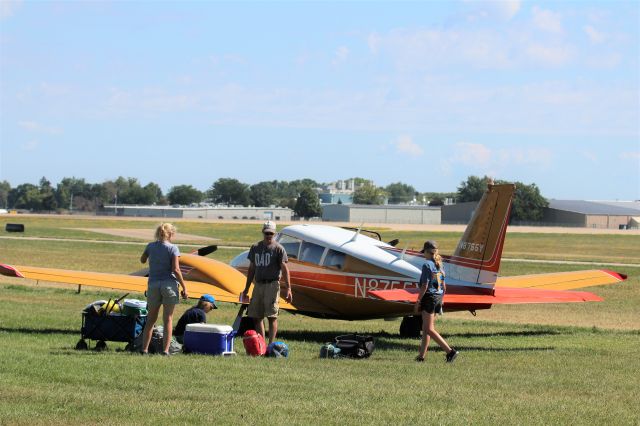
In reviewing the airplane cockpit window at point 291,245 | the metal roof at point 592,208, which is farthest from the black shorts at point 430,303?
the metal roof at point 592,208

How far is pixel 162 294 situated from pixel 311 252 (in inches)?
207

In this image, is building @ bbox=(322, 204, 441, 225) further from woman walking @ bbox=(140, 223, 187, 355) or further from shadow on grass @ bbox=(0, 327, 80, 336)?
woman walking @ bbox=(140, 223, 187, 355)

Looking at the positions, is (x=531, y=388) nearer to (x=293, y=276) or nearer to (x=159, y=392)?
(x=159, y=392)

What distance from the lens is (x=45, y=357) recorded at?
39.3 feet

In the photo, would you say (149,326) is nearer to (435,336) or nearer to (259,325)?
(259,325)

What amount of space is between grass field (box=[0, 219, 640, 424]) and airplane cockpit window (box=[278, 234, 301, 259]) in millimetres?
1379

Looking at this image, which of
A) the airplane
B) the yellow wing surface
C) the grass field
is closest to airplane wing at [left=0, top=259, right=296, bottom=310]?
the airplane

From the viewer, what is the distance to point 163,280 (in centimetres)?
1282

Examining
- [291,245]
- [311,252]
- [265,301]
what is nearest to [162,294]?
[265,301]

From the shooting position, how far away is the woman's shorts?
1277cm

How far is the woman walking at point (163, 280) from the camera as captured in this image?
12.8m

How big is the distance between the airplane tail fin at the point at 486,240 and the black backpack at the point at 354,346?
3126 millimetres

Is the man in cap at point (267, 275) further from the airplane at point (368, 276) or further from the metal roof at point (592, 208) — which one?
the metal roof at point (592, 208)

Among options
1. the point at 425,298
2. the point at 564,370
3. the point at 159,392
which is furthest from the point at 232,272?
the point at 159,392
